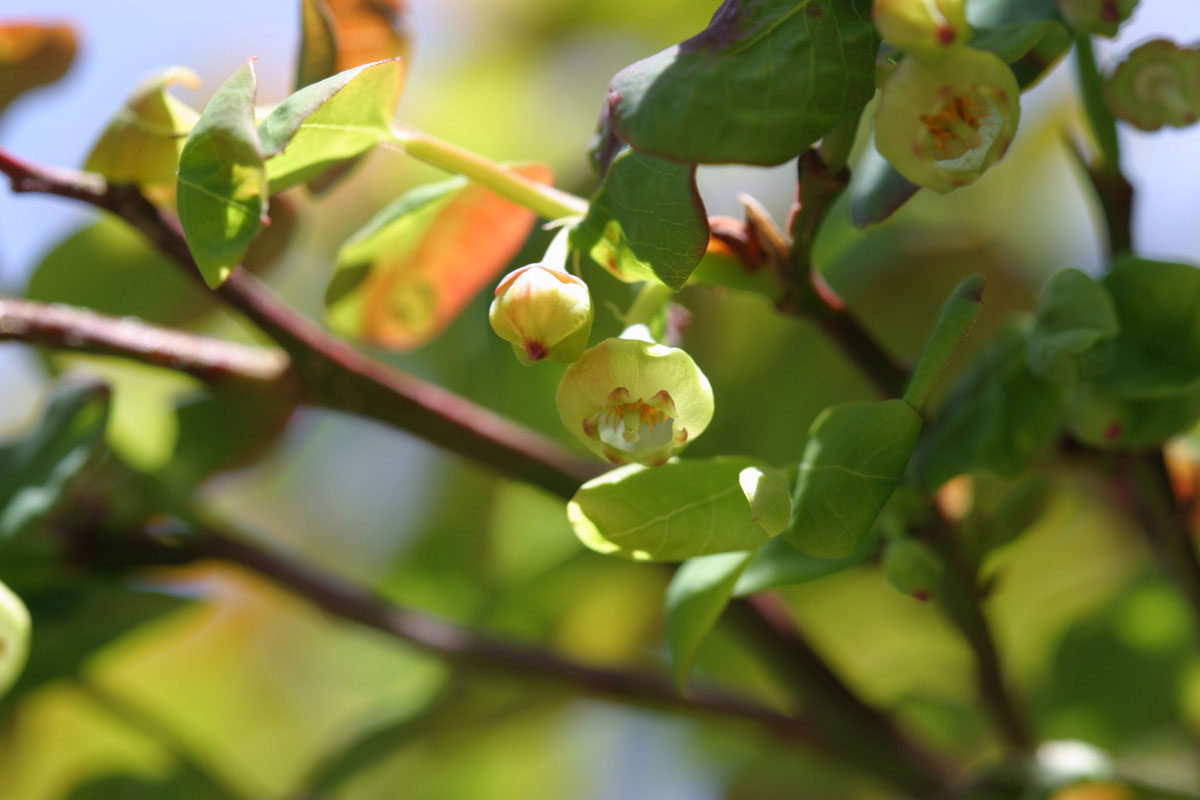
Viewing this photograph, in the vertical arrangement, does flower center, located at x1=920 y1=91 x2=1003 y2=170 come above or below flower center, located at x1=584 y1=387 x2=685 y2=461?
above

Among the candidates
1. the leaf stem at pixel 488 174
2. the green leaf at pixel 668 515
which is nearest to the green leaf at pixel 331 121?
the leaf stem at pixel 488 174

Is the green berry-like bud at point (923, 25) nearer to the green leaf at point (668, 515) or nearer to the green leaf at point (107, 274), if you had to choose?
the green leaf at point (668, 515)

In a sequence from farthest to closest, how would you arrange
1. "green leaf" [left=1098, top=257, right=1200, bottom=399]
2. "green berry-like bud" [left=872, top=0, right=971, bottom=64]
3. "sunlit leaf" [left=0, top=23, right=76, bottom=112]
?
"sunlit leaf" [left=0, top=23, right=76, bottom=112] < "green leaf" [left=1098, top=257, right=1200, bottom=399] < "green berry-like bud" [left=872, top=0, right=971, bottom=64]

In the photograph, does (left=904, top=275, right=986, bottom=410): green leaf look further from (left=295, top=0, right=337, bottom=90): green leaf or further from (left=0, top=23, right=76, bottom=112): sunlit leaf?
(left=0, top=23, right=76, bottom=112): sunlit leaf

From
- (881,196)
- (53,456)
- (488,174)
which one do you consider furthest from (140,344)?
(881,196)

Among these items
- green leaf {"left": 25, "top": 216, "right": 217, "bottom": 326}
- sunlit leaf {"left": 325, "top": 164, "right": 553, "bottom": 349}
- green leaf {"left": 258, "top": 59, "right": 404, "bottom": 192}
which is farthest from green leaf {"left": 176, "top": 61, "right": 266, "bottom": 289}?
green leaf {"left": 25, "top": 216, "right": 217, "bottom": 326}

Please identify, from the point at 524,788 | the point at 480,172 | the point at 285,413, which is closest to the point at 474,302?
the point at 285,413
